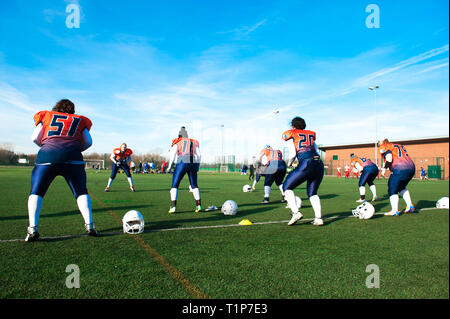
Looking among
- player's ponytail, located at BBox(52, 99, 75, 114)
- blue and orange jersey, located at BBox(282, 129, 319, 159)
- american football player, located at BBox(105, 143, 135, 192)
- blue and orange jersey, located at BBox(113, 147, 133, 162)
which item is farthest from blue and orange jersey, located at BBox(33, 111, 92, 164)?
blue and orange jersey, located at BBox(113, 147, 133, 162)

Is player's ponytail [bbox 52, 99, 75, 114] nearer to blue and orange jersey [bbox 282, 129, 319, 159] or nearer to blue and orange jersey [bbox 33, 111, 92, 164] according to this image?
blue and orange jersey [bbox 33, 111, 92, 164]

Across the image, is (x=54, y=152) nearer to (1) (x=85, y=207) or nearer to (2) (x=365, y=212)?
(1) (x=85, y=207)

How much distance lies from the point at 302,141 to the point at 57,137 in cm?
460

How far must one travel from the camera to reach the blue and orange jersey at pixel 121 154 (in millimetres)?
13758

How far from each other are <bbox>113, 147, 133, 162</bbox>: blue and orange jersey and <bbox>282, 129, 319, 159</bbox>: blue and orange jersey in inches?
385

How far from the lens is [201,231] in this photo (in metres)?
5.56

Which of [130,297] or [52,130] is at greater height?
[52,130]

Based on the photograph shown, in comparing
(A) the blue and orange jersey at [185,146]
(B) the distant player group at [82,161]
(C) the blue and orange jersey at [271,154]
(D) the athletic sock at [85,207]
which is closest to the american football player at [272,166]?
(C) the blue and orange jersey at [271,154]

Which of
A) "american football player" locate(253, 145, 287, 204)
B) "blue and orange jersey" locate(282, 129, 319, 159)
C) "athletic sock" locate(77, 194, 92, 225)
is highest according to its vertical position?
→ "blue and orange jersey" locate(282, 129, 319, 159)

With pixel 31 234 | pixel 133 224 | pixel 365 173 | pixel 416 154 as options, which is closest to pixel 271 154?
pixel 365 173

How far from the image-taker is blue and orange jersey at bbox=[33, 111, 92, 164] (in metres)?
4.70
